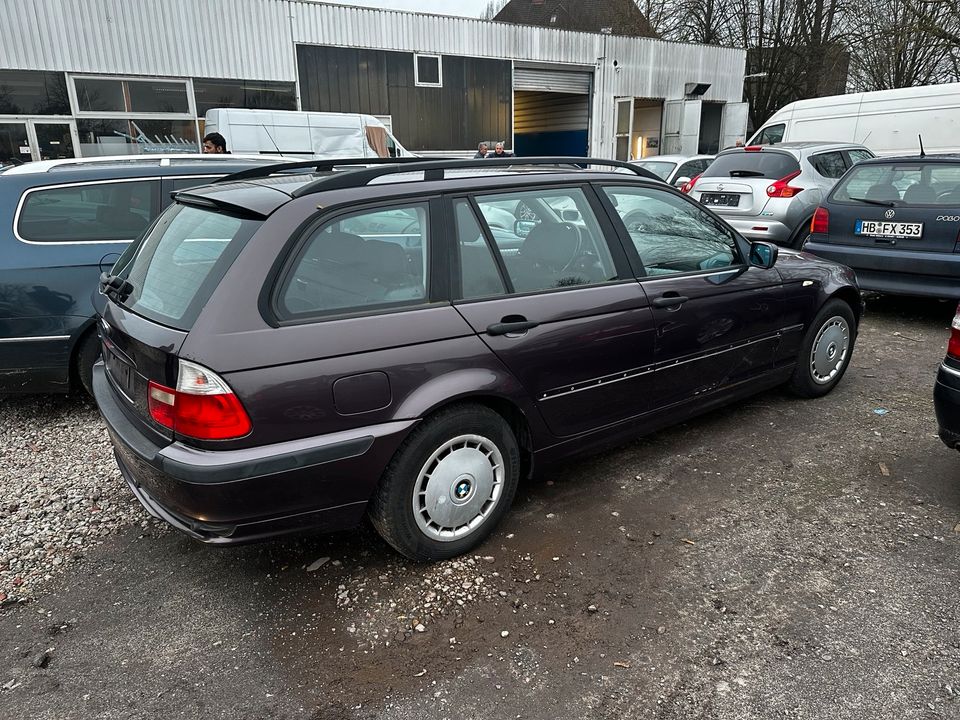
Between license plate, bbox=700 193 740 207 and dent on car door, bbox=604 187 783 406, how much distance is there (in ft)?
16.7

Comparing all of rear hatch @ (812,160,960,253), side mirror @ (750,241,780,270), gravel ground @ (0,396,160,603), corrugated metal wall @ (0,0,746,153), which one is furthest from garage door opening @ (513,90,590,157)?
gravel ground @ (0,396,160,603)

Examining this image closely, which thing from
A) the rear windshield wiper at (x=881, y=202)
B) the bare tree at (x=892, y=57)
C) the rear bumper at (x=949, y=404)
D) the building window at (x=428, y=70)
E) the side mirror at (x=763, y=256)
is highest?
the bare tree at (x=892, y=57)

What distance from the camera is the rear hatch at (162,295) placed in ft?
8.42

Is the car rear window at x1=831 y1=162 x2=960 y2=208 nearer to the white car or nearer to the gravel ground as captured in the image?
the white car

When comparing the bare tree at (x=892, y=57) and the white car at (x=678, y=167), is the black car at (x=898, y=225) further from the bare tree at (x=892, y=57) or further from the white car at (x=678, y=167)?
the bare tree at (x=892, y=57)

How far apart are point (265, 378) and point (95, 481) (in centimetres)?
208

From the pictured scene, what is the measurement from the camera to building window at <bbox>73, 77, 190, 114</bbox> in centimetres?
1486

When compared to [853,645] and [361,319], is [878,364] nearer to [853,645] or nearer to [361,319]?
[853,645]

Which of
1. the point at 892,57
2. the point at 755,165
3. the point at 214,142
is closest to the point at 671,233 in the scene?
the point at 755,165

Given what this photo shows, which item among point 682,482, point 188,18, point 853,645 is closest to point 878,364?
point 682,482

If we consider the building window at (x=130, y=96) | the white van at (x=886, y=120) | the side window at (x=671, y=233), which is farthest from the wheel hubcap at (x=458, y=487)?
the building window at (x=130, y=96)

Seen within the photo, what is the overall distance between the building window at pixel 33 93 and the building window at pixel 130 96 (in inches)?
12.4

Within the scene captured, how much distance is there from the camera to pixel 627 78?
23250 mm

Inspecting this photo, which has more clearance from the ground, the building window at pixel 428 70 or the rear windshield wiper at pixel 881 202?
the building window at pixel 428 70
